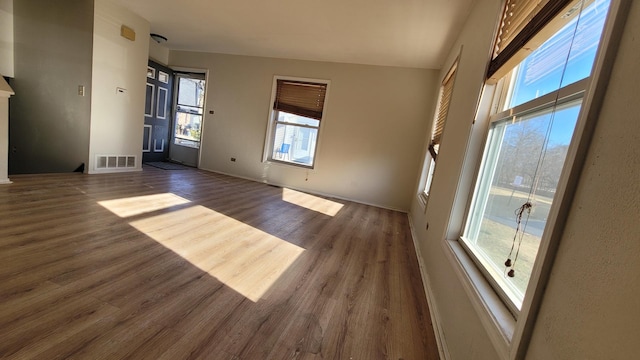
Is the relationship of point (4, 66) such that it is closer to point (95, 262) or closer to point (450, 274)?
point (95, 262)

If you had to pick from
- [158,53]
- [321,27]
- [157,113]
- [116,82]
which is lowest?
[157,113]

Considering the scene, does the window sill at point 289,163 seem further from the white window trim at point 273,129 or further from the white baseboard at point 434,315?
the white baseboard at point 434,315

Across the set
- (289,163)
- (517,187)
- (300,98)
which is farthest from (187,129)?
(517,187)

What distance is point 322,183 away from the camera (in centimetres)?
557

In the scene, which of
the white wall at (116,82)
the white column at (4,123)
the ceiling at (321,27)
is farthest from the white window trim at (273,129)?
the white column at (4,123)

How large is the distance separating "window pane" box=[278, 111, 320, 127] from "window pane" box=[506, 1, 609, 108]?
14.0 ft

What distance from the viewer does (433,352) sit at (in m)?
1.52

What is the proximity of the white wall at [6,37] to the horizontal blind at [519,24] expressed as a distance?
20.4ft

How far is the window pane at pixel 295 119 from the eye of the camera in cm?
557

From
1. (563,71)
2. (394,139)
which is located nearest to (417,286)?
(563,71)

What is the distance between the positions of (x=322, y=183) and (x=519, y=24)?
4345 mm

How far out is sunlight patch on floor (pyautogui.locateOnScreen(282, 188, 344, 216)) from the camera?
4.44m

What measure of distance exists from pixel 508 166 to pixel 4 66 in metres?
6.39

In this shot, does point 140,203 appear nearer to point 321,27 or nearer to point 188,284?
point 188,284
